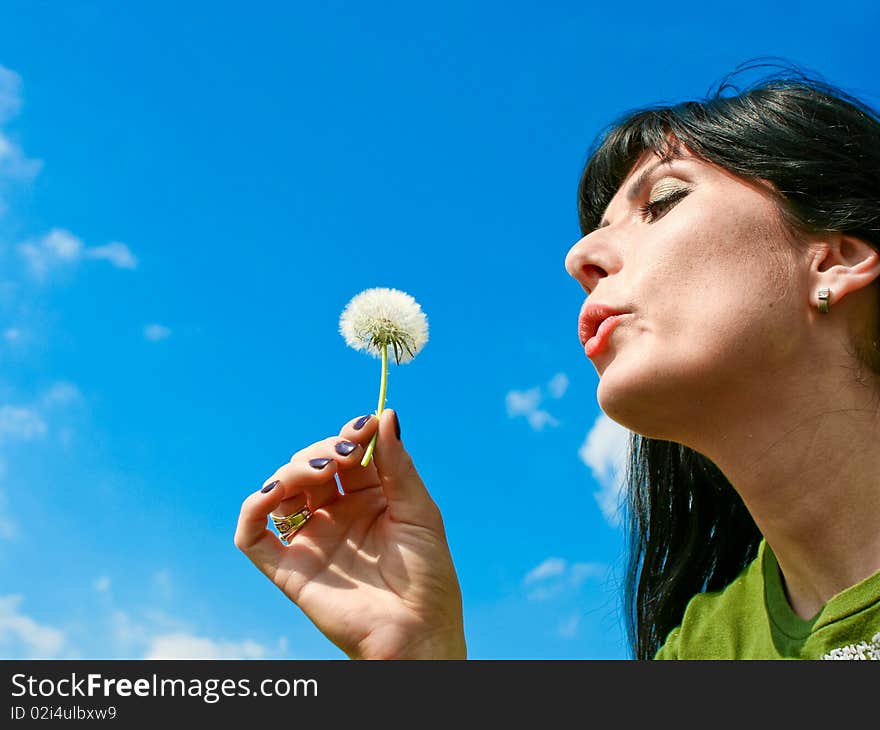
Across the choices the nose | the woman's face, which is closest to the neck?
the woman's face

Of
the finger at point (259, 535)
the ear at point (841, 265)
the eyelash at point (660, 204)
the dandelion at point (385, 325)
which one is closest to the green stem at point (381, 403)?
the dandelion at point (385, 325)

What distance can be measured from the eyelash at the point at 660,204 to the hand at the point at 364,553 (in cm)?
128

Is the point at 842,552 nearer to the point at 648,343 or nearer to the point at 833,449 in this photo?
the point at 833,449

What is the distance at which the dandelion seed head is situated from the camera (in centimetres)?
319

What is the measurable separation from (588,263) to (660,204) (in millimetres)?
366

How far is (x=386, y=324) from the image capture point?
3.19 metres

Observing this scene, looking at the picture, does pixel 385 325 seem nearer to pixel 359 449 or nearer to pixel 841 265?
pixel 359 449

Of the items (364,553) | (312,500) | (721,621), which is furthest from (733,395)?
(312,500)

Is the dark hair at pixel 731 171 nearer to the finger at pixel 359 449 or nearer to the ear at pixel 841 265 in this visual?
the ear at pixel 841 265

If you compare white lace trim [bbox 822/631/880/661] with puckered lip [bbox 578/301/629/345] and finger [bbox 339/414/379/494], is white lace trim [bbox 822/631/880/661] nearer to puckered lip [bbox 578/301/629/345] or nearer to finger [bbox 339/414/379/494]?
puckered lip [bbox 578/301/629/345]

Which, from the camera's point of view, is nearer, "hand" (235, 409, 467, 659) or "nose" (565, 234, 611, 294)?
"hand" (235, 409, 467, 659)

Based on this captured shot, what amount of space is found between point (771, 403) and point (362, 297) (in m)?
1.56

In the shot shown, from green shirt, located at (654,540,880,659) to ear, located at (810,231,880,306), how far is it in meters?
1.01

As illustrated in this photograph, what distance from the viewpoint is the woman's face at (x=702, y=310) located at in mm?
2889
